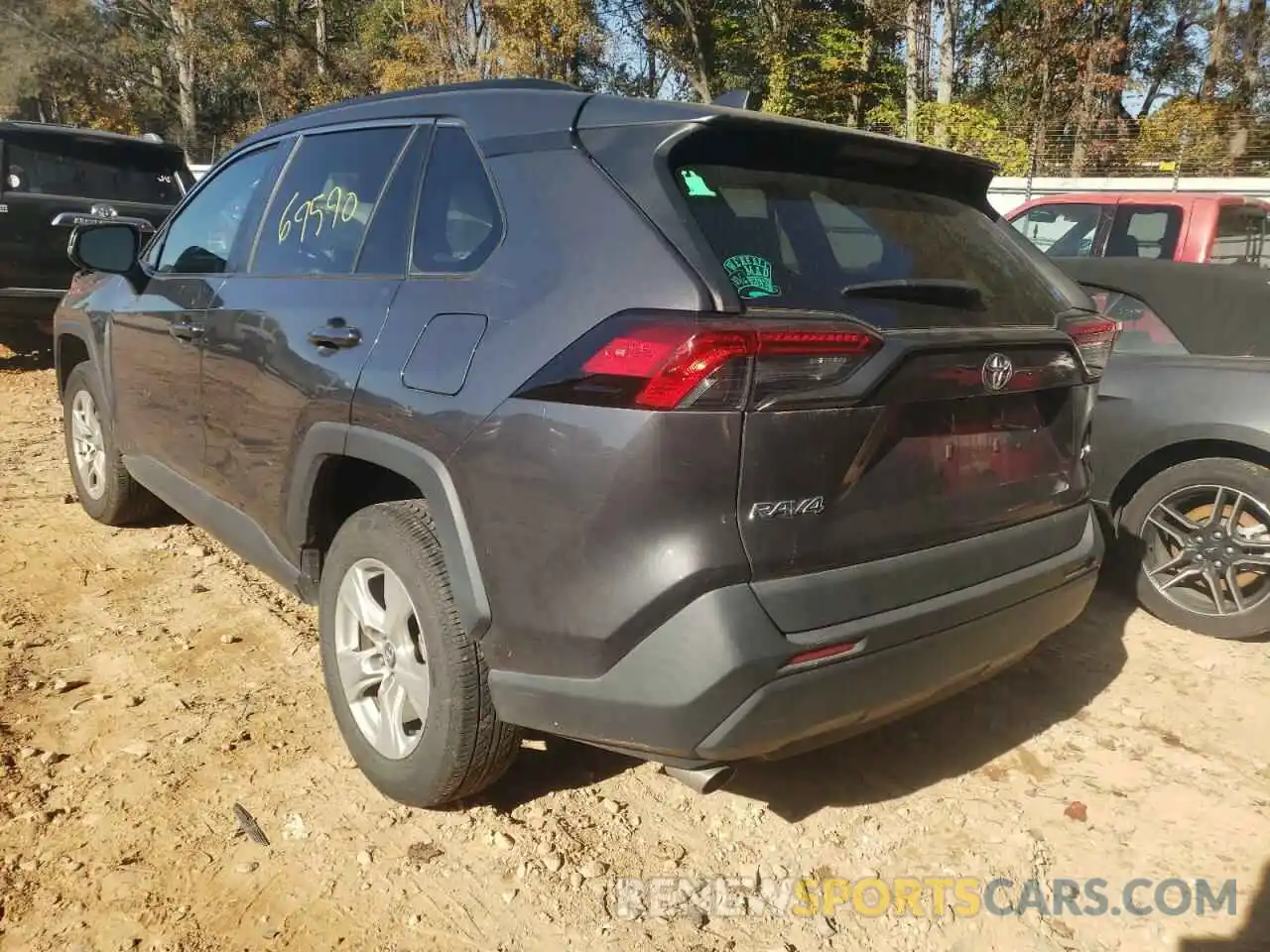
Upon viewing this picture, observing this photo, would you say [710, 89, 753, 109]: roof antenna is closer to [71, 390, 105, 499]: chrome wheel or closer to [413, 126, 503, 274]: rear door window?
[413, 126, 503, 274]: rear door window

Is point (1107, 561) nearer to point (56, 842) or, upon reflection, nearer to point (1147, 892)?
point (1147, 892)

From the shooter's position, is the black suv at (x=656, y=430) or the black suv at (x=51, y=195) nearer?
the black suv at (x=656, y=430)

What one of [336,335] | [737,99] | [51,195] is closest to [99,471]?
[336,335]

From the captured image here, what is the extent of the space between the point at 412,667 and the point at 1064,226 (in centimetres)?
825

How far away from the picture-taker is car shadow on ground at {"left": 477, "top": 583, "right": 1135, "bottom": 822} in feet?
9.18

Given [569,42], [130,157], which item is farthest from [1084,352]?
[569,42]

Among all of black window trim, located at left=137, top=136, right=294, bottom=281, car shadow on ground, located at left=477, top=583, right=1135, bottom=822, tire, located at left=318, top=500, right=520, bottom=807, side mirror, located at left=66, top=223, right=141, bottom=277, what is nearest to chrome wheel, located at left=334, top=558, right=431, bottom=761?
tire, located at left=318, top=500, right=520, bottom=807

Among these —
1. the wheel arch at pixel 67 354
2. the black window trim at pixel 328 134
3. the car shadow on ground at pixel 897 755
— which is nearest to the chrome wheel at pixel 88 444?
the wheel arch at pixel 67 354

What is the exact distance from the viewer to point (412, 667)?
99.2 inches

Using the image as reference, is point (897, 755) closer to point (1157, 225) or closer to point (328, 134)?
point (328, 134)

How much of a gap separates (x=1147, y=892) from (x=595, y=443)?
1796mm

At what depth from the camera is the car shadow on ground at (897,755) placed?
2.80m

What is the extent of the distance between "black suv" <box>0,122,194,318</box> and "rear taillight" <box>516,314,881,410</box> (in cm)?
707

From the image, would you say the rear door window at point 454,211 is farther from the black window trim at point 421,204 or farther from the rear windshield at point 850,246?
the rear windshield at point 850,246
